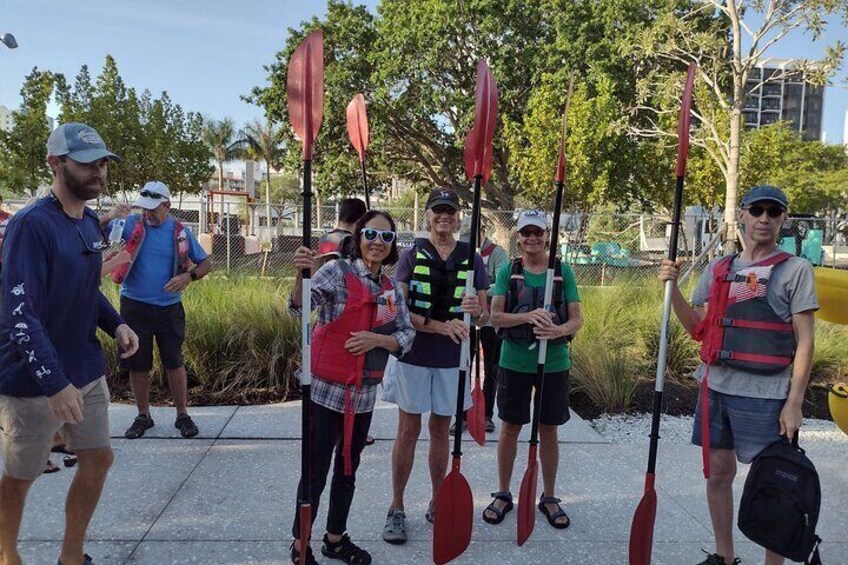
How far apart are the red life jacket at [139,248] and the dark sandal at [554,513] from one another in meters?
3.00

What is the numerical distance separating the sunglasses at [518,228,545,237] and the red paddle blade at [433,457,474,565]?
1325mm

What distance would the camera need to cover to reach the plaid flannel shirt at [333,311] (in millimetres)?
2771

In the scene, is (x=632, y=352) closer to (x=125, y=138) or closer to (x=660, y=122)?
(x=660, y=122)

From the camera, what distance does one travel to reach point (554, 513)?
3.35 meters

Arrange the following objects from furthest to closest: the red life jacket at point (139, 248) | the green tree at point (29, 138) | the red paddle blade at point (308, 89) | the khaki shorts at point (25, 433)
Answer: the green tree at point (29, 138) < the red life jacket at point (139, 248) < the red paddle blade at point (308, 89) < the khaki shorts at point (25, 433)

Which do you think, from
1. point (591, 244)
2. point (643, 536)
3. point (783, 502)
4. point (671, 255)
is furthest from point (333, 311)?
point (591, 244)

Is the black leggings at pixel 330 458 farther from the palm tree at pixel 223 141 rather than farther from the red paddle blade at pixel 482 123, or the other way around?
the palm tree at pixel 223 141

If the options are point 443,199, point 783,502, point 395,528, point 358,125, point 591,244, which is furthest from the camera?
point 591,244

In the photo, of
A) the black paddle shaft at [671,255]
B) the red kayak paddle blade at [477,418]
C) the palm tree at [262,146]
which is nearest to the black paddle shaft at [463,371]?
the red kayak paddle blade at [477,418]

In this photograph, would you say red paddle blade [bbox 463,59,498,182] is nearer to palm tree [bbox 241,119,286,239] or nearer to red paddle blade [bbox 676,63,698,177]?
red paddle blade [bbox 676,63,698,177]

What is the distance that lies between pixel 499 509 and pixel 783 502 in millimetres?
A: 1434

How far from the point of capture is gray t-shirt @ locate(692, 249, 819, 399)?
2.52 m

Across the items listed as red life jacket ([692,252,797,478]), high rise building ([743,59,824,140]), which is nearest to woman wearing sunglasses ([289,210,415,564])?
red life jacket ([692,252,797,478])

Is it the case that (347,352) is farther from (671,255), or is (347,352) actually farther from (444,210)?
(671,255)
